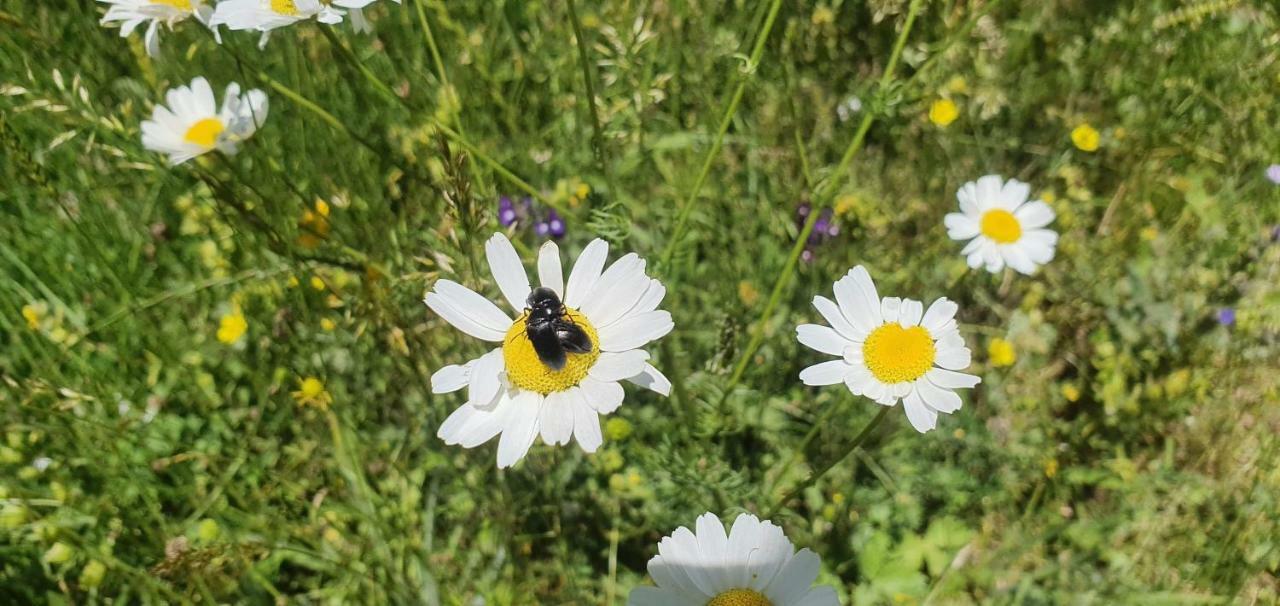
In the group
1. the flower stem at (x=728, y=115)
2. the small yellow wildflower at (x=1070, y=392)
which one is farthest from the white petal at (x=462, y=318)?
the small yellow wildflower at (x=1070, y=392)

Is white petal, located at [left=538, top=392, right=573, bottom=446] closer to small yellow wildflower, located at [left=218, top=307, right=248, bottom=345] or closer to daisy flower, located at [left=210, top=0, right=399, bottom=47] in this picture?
daisy flower, located at [left=210, top=0, right=399, bottom=47]

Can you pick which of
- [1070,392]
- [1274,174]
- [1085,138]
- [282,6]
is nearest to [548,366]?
[282,6]

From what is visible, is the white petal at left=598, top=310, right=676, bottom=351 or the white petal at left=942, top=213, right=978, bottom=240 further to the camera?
the white petal at left=942, top=213, right=978, bottom=240

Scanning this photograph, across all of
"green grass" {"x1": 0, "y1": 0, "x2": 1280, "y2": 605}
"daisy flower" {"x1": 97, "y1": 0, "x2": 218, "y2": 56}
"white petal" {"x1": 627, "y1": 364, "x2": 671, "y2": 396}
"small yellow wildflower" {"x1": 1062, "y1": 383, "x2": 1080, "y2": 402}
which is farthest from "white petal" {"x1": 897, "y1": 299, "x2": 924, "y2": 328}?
"daisy flower" {"x1": 97, "y1": 0, "x2": 218, "y2": 56}

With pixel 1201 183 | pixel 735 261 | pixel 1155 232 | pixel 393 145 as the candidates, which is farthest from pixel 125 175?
pixel 1201 183

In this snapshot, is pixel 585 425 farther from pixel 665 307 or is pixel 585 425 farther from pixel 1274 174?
pixel 1274 174
